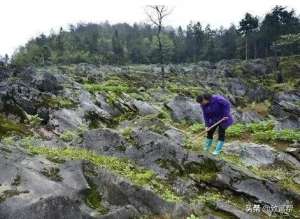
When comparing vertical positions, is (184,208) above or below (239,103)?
above

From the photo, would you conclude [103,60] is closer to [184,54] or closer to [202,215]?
[184,54]

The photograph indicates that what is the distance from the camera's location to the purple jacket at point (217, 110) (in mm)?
15695

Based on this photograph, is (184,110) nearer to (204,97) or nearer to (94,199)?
(204,97)

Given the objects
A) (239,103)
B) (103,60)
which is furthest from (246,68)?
(103,60)

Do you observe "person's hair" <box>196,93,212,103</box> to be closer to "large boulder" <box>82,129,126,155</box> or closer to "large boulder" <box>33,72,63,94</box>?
"large boulder" <box>82,129,126,155</box>

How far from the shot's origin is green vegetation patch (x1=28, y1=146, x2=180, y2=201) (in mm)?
12750

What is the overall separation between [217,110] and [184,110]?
23.5 meters

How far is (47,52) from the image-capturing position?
147m

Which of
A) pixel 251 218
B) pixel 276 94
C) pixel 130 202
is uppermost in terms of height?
pixel 130 202

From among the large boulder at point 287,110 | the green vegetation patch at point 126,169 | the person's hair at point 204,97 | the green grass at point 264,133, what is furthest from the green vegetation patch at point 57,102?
the person's hair at point 204,97

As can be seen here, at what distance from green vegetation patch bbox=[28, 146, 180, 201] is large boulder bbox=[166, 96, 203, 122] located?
23.6 m

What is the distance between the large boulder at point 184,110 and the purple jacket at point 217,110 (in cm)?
2160

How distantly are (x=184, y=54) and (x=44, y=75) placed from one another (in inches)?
4589

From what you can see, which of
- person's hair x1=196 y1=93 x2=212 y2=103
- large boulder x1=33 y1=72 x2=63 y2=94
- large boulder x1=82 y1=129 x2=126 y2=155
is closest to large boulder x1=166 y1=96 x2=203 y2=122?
large boulder x1=33 y1=72 x2=63 y2=94
